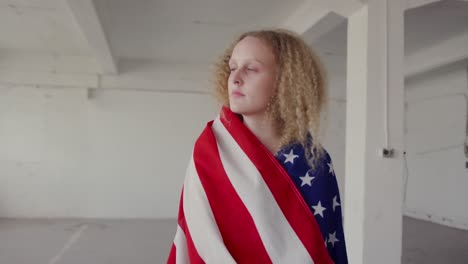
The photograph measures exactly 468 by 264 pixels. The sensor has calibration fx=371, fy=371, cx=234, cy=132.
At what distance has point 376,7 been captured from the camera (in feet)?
7.38

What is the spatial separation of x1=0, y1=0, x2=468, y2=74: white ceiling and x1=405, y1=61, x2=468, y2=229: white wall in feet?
4.25

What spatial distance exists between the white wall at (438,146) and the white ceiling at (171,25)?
129 centimetres

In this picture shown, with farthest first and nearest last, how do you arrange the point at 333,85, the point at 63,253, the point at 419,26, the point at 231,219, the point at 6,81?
the point at 333,85
the point at 6,81
the point at 419,26
the point at 63,253
the point at 231,219

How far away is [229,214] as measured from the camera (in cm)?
69

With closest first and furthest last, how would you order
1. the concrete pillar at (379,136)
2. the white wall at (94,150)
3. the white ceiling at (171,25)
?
1. the concrete pillar at (379,136)
2. the white ceiling at (171,25)
3. the white wall at (94,150)

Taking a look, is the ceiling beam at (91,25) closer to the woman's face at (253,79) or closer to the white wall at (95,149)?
the white wall at (95,149)

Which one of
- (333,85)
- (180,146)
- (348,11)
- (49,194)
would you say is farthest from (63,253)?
(333,85)

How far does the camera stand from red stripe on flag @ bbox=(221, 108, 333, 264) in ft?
2.27

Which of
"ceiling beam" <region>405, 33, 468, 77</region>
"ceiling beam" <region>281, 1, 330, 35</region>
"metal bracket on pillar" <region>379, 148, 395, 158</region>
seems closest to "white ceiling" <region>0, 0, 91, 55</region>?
"ceiling beam" <region>281, 1, 330, 35</region>

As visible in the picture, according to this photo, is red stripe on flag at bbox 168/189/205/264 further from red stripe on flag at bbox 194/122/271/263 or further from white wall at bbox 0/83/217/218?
white wall at bbox 0/83/217/218

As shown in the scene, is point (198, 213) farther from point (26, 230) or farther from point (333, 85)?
point (333, 85)

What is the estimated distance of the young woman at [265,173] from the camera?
2.22 ft

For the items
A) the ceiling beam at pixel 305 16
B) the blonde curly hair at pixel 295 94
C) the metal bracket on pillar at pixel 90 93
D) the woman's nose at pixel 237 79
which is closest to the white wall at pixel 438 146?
the ceiling beam at pixel 305 16

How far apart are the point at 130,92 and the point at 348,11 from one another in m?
4.07
